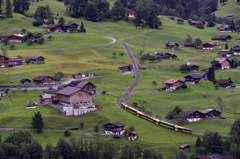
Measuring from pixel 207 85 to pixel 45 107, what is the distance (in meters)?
68.7

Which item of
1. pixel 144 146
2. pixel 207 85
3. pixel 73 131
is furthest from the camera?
pixel 207 85

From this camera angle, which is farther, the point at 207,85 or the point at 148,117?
the point at 207,85

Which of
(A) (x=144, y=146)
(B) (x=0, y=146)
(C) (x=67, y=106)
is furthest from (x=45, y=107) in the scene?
(A) (x=144, y=146)

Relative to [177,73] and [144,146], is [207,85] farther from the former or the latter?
[144,146]

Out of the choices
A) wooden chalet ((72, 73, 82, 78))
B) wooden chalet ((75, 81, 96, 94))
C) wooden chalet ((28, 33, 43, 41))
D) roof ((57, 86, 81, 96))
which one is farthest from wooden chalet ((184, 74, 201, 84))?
wooden chalet ((28, 33, 43, 41))

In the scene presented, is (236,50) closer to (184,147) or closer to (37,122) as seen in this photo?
(184,147)

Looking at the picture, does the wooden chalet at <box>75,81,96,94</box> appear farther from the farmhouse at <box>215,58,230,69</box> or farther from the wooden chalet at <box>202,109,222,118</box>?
the farmhouse at <box>215,58,230,69</box>

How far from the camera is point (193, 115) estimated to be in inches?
4087

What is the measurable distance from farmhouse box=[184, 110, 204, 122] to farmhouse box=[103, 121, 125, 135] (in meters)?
22.5

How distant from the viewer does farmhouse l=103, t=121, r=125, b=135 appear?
305 feet

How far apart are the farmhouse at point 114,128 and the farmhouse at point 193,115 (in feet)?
73.7

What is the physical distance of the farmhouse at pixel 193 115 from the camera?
103438 mm

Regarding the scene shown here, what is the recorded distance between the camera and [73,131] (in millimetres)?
94625

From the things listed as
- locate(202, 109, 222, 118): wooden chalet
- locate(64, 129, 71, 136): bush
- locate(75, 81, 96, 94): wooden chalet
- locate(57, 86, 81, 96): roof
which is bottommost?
locate(64, 129, 71, 136): bush
